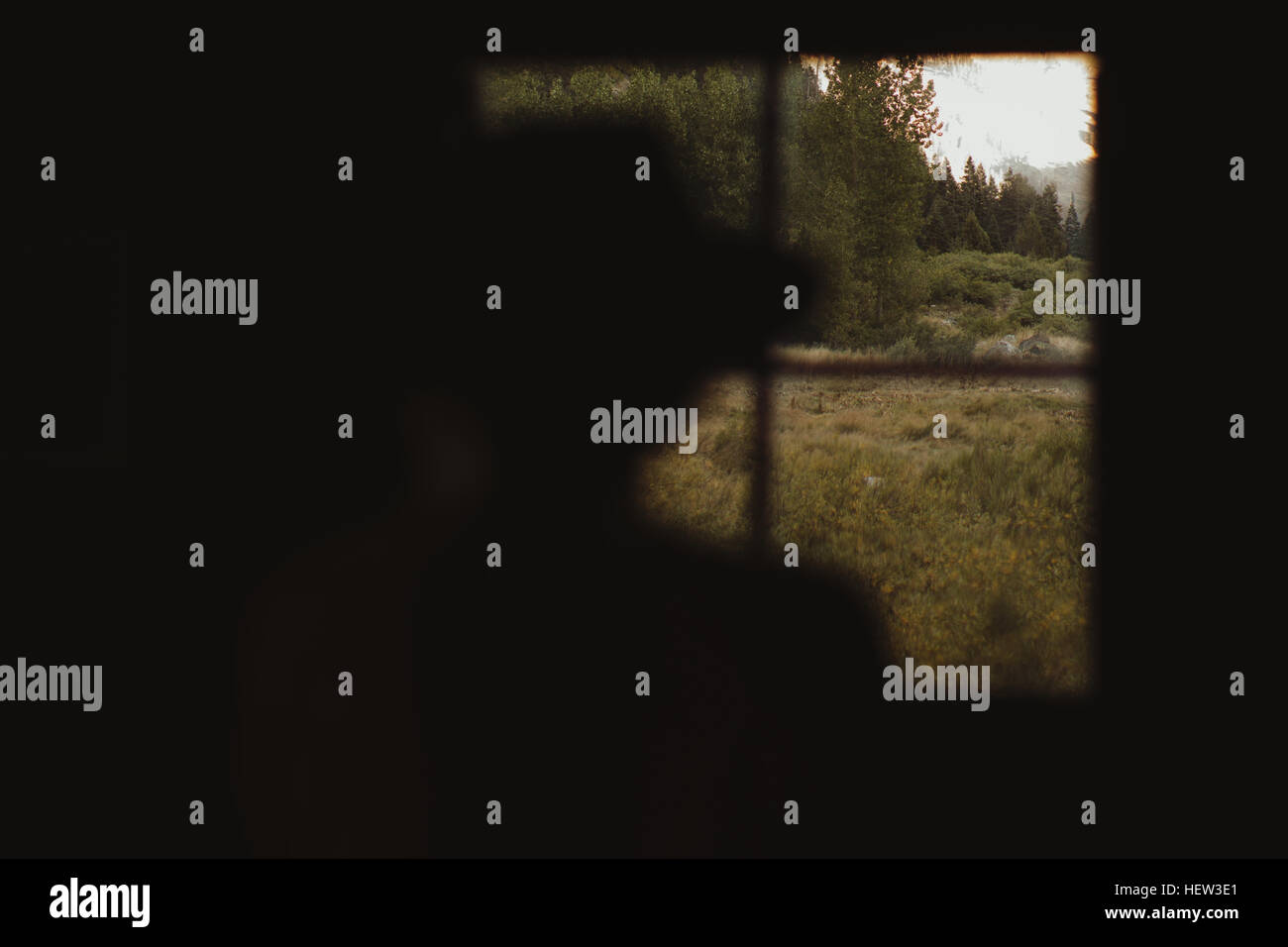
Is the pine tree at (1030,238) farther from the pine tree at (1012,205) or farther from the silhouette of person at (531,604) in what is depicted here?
the silhouette of person at (531,604)

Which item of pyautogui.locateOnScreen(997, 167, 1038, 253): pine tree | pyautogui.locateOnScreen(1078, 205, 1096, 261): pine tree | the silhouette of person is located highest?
pyautogui.locateOnScreen(997, 167, 1038, 253): pine tree

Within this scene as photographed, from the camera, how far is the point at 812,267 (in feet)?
6.15

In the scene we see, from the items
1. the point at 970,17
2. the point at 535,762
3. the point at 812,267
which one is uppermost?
the point at 970,17

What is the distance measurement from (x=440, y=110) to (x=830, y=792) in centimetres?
170

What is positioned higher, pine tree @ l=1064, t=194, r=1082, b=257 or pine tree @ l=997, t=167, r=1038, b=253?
pine tree @ l=997, t=167, r=1038, b=253

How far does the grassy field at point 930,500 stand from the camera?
1.79 metres

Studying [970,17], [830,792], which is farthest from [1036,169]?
[830,792]

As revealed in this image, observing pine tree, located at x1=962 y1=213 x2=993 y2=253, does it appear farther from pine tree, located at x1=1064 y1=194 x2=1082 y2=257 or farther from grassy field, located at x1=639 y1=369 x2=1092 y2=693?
grassy field, located at x1=639 y1=369 x2=1092 y2=693

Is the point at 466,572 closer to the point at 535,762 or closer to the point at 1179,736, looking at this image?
the point at 535,762

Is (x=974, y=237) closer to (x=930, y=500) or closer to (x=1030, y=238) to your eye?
(x=1030, y=238)

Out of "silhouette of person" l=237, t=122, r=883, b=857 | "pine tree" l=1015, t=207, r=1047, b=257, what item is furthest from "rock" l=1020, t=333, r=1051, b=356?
"silhouette of person" l=237, t=122, r=883, b=857

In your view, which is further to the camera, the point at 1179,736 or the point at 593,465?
the point at 593,465

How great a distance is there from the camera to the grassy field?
179cm

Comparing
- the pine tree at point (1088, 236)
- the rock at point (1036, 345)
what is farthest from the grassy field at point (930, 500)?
the pine tree at point (1088, 236)
